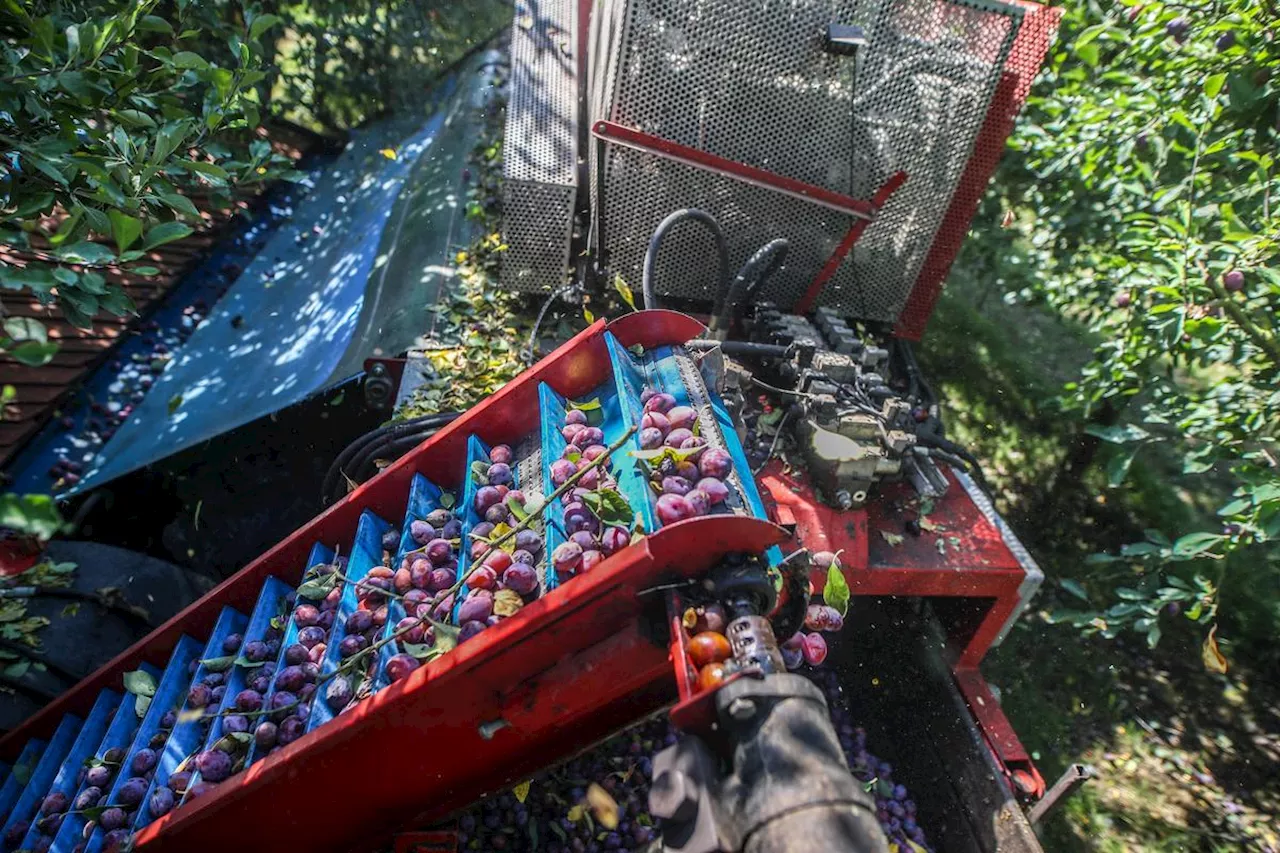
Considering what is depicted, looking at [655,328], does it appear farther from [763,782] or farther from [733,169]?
[763,782]

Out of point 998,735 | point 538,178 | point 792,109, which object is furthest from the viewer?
point 538,178


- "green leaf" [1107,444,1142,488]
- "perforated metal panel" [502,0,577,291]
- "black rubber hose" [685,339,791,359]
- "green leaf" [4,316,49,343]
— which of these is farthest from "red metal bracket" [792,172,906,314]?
"green leaf" [4,316,49,343]

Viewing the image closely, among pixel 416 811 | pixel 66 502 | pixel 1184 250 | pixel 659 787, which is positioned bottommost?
pixel 66 502

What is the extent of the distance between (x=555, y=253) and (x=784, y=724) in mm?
3454

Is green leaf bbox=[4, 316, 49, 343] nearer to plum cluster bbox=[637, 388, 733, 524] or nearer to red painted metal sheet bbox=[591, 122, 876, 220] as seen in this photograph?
plum cluster bbox=[637, 388, 733, 524]

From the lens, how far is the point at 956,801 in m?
3.20

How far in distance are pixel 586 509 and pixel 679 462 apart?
0.34 metres

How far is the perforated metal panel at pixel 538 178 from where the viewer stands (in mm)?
4234

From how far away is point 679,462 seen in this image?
219 centimetres

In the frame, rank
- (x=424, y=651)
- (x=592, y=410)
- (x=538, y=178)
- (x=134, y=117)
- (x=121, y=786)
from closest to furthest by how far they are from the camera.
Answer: (x=424, y=651) → (x=134, y=117) → (x=121, y=786) → (x=592, y=410) → (x=538, y=178)

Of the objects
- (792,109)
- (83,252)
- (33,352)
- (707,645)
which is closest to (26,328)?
(33,352)

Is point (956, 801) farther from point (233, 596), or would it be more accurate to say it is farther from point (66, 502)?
point (66, 502)

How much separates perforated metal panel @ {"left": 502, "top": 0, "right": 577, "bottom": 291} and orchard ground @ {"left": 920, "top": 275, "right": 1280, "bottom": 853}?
3.38 m

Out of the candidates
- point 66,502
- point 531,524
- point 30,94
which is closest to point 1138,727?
point 531,524
